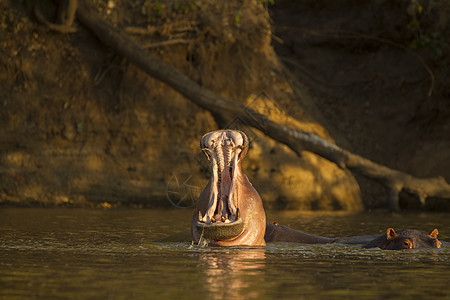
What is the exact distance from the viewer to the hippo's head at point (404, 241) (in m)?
7.73

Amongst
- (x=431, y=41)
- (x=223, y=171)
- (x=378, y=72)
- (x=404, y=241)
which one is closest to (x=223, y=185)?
(x=223, y=171)

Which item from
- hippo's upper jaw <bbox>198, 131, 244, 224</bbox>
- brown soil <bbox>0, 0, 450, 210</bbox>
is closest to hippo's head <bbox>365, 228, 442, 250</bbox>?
hippo's upper jaw <bbox>198, 131, 244, 224</bbox>

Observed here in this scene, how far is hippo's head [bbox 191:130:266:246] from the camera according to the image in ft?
23.2

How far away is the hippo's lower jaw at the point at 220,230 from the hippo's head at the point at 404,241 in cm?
154

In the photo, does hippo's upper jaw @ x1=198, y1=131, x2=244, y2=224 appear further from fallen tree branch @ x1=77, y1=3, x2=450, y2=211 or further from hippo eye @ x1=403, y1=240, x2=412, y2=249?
fallen tree branch @ x1=77, y1=3, x2=450, y2=211

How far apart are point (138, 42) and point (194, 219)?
1077 cm

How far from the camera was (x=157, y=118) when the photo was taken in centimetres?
1755

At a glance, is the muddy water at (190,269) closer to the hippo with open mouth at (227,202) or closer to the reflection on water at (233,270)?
the reflection on water at (233,270)

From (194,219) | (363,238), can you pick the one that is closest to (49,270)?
(194,219)

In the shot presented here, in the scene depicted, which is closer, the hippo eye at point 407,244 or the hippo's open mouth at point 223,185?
the hippo's open mouth at point 223,185

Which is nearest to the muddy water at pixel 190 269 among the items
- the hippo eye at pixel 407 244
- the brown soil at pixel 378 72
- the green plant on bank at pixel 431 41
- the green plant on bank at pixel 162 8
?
the hippo eye at pixel 407 244

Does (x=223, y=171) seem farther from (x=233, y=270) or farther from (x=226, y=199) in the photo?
(x=233, y=270)

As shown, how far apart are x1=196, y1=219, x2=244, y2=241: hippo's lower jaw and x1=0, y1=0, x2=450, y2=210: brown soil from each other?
8.84 meters

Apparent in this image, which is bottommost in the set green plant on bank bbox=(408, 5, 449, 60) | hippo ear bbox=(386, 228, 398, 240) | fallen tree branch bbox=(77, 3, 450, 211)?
hippo ear bbox=(386, 228, 398, 240)
